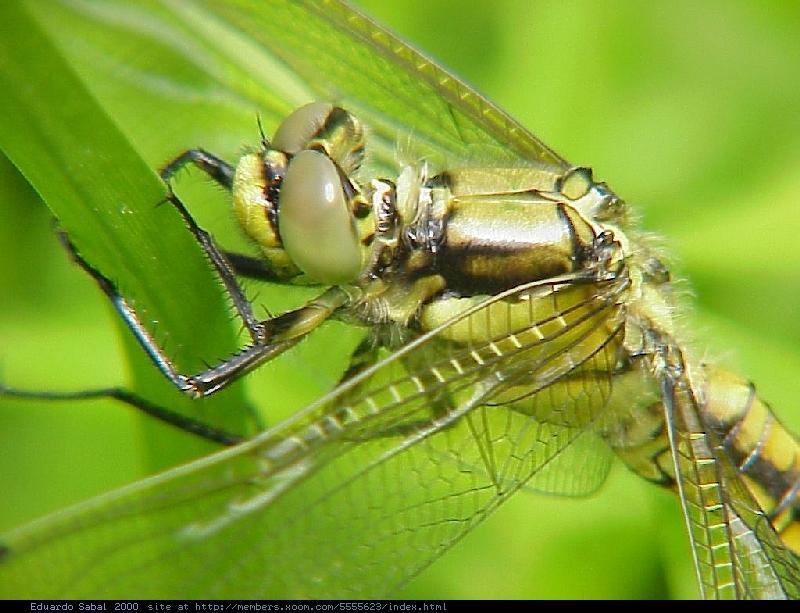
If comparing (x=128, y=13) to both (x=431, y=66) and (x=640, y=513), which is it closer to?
(x=431, y=66)

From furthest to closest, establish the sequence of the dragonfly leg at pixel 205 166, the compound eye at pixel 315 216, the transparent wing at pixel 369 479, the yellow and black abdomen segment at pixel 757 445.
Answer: the yellow and black abdomen segment at pixel 757 445
the dragonfly leg at pixel 205 166
the compound eye at pixel 315 216
the transparent wing at pixel 369 479

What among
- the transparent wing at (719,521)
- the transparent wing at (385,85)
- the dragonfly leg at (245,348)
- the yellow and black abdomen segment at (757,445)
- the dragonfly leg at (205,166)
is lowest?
the transparent wing at (719,521)

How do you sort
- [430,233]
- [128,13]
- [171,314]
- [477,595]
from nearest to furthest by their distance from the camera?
[171,314] < [430,233] < [128,13] < [477,595]

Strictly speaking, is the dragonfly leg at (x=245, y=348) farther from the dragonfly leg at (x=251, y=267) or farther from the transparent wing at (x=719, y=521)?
the transparent wing at (x=719, y=521)

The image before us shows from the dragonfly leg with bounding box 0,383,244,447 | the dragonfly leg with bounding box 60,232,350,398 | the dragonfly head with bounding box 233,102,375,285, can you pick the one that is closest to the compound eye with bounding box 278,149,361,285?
the dragonfly head with bounding box 233,102,375,285

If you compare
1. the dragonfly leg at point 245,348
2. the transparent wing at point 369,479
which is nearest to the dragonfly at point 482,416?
the transparent wing at point 369,479

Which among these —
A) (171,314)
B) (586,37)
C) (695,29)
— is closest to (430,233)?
(171,314)
